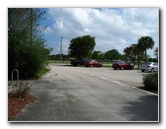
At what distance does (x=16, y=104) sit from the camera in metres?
5.34

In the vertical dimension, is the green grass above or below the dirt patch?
above

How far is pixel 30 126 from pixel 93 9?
232cm

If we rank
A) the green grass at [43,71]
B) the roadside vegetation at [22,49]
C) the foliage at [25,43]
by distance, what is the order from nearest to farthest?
1. the roadside vegetation at [22,49]
2. the foliage at [25,43]
3. the green grass at [43,71]

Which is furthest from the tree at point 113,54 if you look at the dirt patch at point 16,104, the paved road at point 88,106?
the dirt patch at point 16,104

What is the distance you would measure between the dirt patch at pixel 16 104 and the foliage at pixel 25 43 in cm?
50

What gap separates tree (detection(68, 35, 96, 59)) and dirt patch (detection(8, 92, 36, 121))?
128 cm

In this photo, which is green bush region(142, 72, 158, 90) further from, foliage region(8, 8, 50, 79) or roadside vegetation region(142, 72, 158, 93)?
foliage region(8, 8, 50, 79)

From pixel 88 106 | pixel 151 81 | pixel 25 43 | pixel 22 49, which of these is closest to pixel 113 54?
pixel 88 106

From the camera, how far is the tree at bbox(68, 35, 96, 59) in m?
5.49

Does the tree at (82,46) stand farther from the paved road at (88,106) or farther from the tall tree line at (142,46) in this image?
the paved road at (88,106)

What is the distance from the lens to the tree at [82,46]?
5.49 m

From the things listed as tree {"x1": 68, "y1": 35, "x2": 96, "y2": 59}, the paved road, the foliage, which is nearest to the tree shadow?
the paved road
